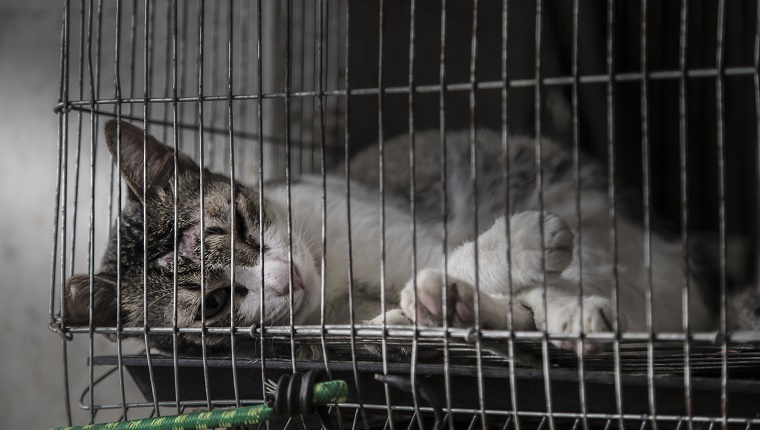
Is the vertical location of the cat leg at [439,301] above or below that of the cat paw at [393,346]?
above

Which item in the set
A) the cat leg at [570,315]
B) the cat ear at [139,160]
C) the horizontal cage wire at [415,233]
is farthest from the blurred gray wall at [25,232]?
the cat leg at [570,315]

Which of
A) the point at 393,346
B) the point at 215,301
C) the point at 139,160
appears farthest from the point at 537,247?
the point at 139,160

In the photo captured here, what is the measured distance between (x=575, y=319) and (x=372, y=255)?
0.56 m

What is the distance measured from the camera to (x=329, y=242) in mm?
1519

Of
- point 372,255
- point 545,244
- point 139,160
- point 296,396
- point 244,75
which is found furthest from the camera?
point 244,75

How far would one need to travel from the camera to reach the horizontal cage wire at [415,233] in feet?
3.15

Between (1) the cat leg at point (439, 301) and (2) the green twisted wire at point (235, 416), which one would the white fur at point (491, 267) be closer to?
(1) the cat leg at point (439, 301)

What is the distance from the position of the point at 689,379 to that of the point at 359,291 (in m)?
0.72

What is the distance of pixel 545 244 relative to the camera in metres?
1.09

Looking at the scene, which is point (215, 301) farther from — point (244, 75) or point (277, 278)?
point (244, 75)

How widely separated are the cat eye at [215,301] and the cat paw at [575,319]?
558 mm

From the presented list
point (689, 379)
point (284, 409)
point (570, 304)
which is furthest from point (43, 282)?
point (689, 379)

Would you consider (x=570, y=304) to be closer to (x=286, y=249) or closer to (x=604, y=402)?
(x=604, y=402)

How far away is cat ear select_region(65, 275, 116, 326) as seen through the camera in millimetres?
1260
